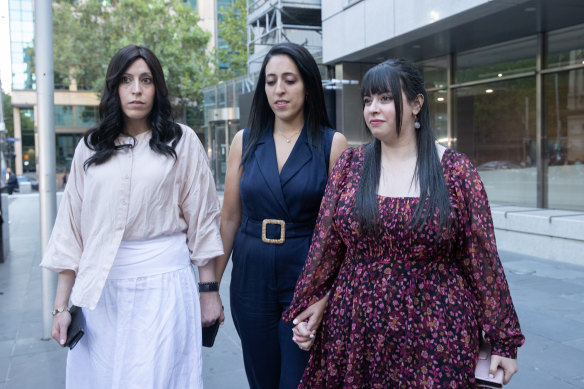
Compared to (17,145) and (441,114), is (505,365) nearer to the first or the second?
(441,114)

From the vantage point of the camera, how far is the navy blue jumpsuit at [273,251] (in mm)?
2529

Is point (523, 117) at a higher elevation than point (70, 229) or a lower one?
higher

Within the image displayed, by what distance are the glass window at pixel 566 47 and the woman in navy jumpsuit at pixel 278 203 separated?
30.1ft

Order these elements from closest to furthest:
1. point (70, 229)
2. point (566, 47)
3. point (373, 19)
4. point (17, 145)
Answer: point (70, 229)
point (566, 47)
point (373, 19)
point (17, 145)

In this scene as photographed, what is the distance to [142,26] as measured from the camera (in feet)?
109

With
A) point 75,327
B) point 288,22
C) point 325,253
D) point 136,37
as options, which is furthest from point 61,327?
point 136,37

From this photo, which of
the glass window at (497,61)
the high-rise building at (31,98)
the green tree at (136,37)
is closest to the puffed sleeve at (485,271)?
the glass window at (497,61)

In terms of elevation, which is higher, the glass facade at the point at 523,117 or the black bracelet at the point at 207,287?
the glass facade at the point at 523,117

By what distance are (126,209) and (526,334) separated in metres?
4.06

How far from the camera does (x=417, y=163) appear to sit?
212 centimetres

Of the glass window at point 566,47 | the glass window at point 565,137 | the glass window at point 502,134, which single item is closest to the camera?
the glass window at point 566,47

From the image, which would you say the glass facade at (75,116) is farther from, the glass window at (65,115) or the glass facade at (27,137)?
the glass facade at (27,137)

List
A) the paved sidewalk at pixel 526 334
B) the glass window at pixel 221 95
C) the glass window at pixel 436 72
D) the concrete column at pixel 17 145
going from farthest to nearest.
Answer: the concrete column at pixel 17 145 → the glass window at pixel 221 95 → the glass window at pixel 436 72 → the paved sidewalk at pixel 526 334

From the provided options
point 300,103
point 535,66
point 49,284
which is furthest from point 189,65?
point 300,103
